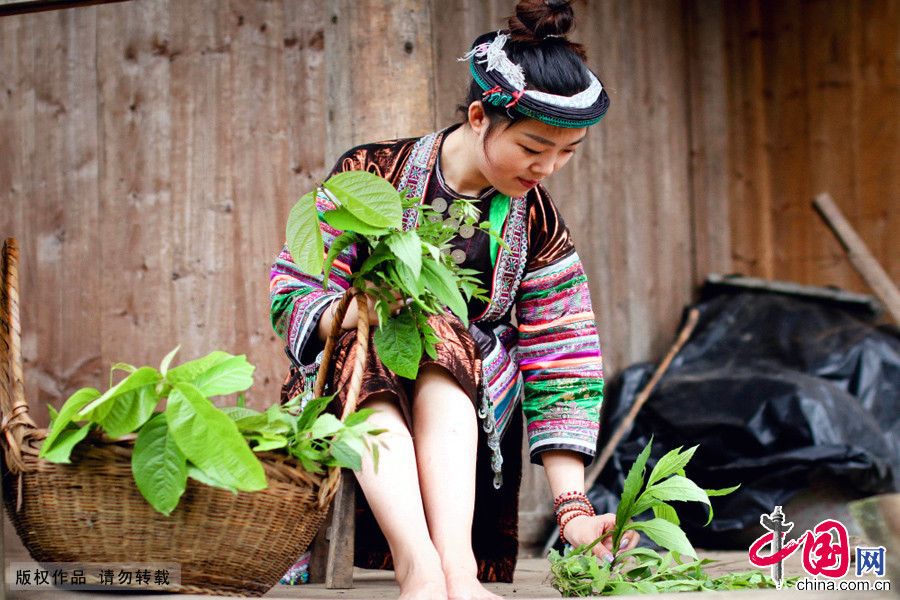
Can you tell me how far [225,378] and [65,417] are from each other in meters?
0.20

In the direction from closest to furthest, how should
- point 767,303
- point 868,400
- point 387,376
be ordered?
point 387,376
point 868,400
point 767,303

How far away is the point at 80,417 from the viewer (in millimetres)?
1174

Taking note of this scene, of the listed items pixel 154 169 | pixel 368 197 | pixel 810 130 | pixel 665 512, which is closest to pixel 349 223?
pixel 368 197

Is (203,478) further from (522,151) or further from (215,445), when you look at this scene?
(522,151)

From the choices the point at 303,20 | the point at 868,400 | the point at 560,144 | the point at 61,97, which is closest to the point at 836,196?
the point at 868,400

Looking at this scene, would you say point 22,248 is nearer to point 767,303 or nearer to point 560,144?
point 560,144

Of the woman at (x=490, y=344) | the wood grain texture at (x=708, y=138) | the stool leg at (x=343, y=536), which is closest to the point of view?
the woman at (x=490, y=344)

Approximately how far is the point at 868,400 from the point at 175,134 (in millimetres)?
2501

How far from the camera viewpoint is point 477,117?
1868 millimetres

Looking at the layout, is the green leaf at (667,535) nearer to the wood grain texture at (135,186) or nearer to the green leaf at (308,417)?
the green leaf at (308,417)

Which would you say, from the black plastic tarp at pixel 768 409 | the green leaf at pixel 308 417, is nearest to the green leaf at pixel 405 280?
the green leaf at pixel 308 417

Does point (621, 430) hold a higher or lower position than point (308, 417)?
lower

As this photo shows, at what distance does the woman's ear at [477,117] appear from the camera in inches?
72.8

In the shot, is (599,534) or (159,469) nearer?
(159,469)
